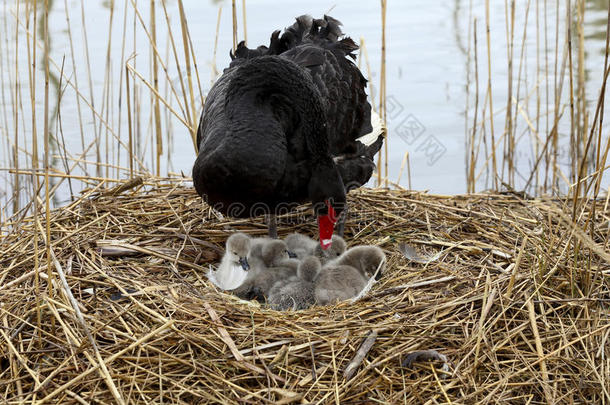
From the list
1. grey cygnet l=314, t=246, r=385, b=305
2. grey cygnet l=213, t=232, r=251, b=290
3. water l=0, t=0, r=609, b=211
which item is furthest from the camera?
water l=0, t=0, r=609, b=211

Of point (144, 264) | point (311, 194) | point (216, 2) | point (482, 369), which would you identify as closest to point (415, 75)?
point (216, 2)

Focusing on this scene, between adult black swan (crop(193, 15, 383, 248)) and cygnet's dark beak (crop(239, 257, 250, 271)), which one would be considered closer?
adult black swan (crop(193, 15, 383, 248))

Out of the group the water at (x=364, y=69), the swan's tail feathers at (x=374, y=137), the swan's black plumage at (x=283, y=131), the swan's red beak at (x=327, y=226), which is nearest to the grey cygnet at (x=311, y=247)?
the swan's red beak at (x=327, y=226)

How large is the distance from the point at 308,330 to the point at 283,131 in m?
0.94

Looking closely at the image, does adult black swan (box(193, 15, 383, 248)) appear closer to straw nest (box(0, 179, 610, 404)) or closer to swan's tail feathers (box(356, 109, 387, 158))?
swan's tail feathers (box(356, 109, 387, 158))

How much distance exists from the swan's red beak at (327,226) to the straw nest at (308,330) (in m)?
0.32

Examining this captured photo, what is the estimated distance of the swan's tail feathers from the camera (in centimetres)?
377

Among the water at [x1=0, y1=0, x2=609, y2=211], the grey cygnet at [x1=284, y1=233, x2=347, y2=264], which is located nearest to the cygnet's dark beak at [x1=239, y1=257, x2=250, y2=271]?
the grey cygnet at [x1=284, y1=233, x2=347, y2=264]

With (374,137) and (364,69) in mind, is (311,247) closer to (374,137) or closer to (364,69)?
(374,137)

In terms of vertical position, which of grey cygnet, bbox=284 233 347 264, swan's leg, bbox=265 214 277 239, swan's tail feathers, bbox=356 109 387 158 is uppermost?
swan's tail feathers, bbox=356 109 387 158

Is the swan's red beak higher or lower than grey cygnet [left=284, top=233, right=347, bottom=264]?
higher

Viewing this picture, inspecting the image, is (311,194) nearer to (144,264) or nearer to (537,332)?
(144,264)

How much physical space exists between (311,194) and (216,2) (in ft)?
16.1

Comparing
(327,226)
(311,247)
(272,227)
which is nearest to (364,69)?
(272,227)
